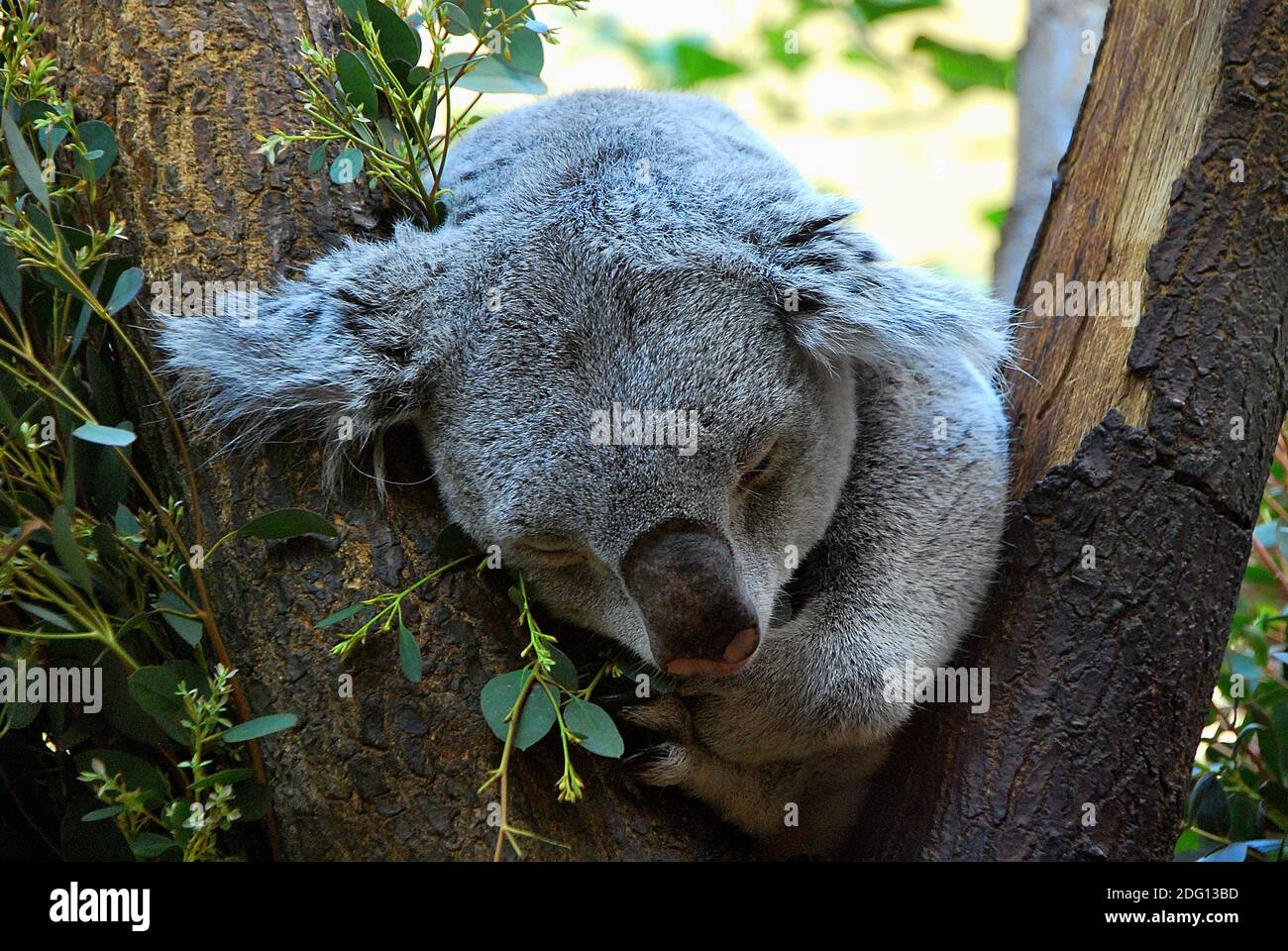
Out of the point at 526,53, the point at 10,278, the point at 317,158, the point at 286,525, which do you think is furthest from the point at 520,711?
the point at 526,53

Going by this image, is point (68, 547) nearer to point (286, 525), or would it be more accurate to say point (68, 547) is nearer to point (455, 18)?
point (286, 525)

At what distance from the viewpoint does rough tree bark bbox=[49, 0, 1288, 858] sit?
8.13 ft

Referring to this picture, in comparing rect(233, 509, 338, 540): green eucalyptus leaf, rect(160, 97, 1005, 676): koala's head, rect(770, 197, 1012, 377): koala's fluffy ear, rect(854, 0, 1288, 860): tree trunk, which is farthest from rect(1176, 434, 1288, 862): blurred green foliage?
rect(233, 509, 338, 540): green eucalyptus leaf

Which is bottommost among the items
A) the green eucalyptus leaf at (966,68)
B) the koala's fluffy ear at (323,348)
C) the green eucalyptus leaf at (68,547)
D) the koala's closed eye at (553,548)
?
the koala's closed eye at (553,548)

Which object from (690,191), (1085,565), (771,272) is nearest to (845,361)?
(771,272)

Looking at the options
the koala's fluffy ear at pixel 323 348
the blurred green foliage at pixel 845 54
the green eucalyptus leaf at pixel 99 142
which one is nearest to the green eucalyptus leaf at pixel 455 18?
the koala's fluffy ear at pixel 323 348

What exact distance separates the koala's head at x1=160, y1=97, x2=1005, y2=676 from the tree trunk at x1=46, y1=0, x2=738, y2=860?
0.48 feet

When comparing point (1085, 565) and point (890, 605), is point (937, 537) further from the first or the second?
point (1085, 565)

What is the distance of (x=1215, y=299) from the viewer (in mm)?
2771

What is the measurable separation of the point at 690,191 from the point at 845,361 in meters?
0.61

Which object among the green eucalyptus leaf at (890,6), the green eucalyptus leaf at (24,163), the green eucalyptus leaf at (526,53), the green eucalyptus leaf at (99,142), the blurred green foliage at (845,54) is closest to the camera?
the green eucalyptus leaf at (24,163)

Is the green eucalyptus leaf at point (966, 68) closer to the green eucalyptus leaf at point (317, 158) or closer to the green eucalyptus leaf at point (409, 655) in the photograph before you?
the green eucalyptus leaf at point (317, 158)

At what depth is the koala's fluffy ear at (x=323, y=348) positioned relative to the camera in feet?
8.74

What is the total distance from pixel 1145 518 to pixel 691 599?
1.16 m
